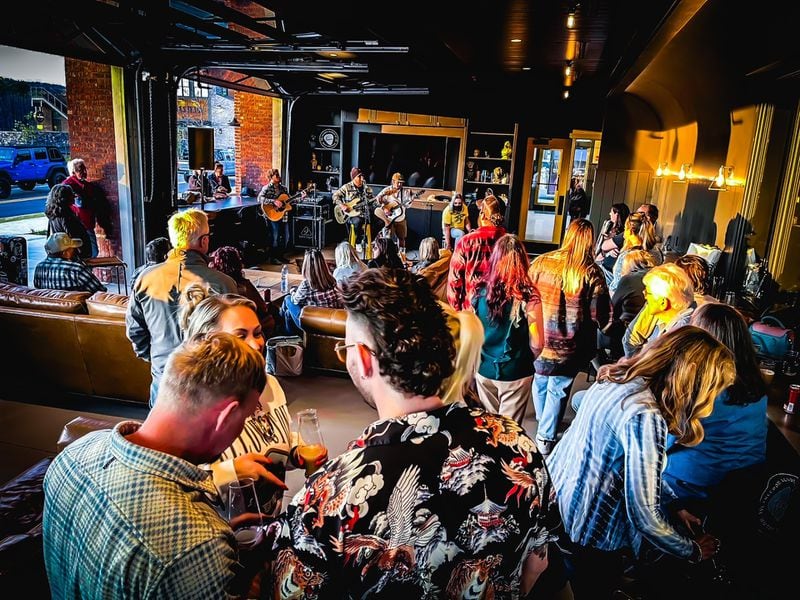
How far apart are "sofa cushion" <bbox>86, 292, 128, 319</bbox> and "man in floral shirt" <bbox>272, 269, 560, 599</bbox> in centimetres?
340

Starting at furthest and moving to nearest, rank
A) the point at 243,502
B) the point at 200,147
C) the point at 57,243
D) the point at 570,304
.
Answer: the point at 200,147, the point at 57,243, the point at 570,304, the point at 243,502

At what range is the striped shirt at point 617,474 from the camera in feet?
5.34

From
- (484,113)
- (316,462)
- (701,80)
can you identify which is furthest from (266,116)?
(316,462)

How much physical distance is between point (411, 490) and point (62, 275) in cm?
477

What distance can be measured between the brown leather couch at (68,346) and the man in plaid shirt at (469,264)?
94.1 inches

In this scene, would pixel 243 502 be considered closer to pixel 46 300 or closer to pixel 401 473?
pixel 401 473

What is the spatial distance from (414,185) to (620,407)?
11.1 meters

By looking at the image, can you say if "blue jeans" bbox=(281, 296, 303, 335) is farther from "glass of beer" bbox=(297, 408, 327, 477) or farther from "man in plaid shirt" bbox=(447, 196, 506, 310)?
"glass of beer" bbox=(297, 408, 327, 477)

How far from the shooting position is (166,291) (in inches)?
113

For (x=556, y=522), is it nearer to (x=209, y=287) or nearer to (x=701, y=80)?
(x=209, y=287)

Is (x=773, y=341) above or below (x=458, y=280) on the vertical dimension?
below

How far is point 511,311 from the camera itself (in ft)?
10.6

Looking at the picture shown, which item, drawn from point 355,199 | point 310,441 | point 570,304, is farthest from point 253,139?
point 310,441

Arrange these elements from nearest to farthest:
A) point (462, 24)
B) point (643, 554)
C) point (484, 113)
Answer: point (643, 554)
point (462, 24)
point (484, 113)
